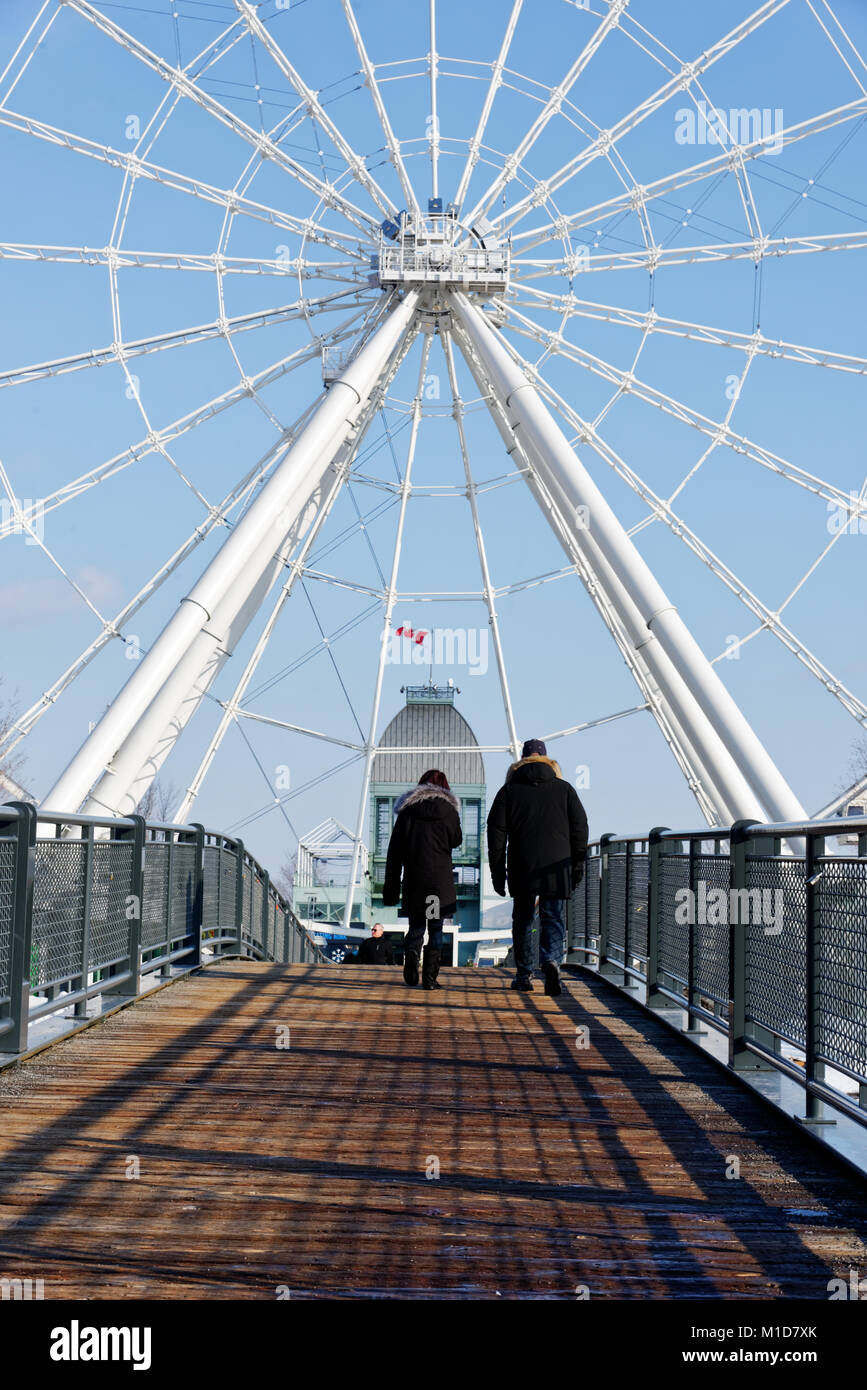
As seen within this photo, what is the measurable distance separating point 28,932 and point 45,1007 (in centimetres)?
82

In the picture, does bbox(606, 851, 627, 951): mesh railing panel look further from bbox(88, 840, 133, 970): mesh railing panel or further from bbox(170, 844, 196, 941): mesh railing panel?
bbox(88, 840, 133, 970): mesh railing panel

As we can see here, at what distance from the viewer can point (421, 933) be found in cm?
1264

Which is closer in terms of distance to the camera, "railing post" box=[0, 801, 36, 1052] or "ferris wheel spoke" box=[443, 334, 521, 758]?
"railing post" box=[0, 801, 36, 1052]

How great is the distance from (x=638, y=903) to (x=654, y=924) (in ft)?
3.46

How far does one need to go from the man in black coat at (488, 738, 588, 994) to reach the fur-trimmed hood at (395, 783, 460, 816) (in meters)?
1.00

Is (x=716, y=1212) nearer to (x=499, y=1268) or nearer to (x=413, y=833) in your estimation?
(x=499, y=1268)

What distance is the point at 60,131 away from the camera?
73.6 ft

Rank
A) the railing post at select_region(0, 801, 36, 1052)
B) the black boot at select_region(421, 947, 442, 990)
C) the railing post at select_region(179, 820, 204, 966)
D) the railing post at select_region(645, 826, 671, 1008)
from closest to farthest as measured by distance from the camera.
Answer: the railing post at select_region(0, 801, 36, 1052) < the railing post at select_region(645, 826, 671, 1008) < the black boot at select_region(421, 947, 442, 990) < the railing post at select_region(179, 820, 204, 966)

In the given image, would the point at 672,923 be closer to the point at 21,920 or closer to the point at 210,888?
the point at 21,920

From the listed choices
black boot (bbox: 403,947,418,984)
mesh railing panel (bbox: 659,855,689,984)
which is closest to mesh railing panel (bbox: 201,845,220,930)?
black boot (bbox: 403,947,418,984)

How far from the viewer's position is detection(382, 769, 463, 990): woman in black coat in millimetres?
12320

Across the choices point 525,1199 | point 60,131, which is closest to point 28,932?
point 525,1199

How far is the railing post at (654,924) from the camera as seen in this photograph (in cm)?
1045

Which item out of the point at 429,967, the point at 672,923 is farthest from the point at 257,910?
the point at 672,923
